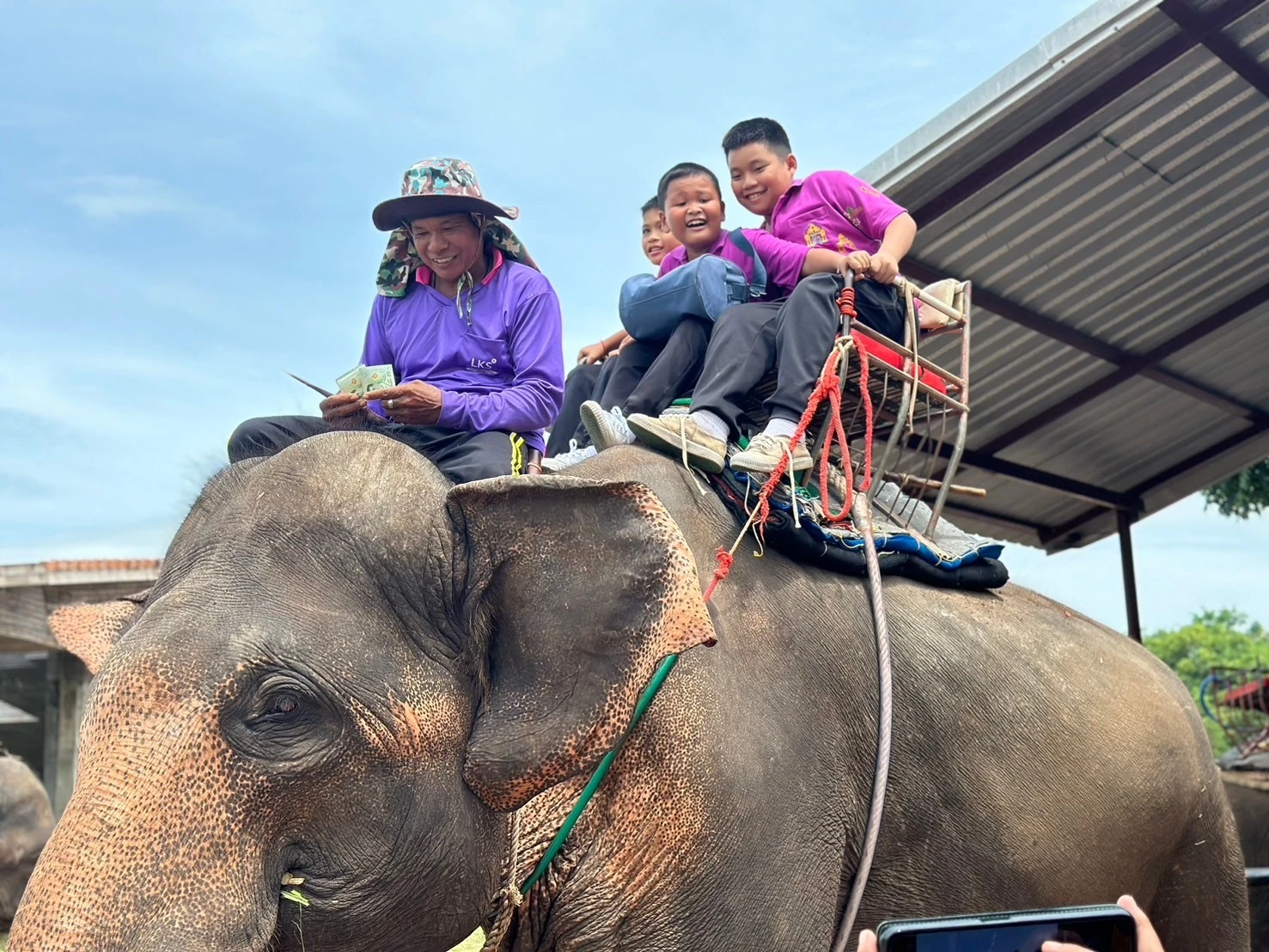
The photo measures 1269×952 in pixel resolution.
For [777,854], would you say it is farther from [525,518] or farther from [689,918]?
[525,518]

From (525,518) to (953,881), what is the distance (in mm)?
1260

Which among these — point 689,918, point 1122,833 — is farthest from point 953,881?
point 689,918

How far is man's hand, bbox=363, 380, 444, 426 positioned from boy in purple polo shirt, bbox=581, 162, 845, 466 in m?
0.31

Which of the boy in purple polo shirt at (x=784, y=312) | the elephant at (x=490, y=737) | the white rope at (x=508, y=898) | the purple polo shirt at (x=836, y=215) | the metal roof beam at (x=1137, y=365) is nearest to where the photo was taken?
the elephant at (x=490, y=737)

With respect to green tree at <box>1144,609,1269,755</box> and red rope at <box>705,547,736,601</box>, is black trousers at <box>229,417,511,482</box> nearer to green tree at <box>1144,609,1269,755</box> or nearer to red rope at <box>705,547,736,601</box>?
red rope at <box>705,547,736,601</box>

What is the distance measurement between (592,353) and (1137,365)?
13.9ft

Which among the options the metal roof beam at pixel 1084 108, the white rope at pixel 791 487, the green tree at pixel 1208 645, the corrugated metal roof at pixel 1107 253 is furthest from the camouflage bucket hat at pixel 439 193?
the green tree at pixel 1208 645

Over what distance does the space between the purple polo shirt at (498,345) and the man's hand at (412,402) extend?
148 millimetres

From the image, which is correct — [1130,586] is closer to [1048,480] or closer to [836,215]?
[1048,480]

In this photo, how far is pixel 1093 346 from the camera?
7.19 meters

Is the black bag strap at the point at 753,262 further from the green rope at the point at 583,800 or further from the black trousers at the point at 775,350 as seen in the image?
the green rope at the point at 583,800

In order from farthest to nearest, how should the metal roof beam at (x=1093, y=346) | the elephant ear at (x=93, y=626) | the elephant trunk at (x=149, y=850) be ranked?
the metal roof beam at (x=1093, y=346) < the elephant ear at (x=93, y=626) < the elephant trunk at (x=149, y=850)

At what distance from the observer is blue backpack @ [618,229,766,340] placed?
3.20 metres

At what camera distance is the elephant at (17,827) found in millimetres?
7879
